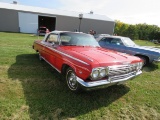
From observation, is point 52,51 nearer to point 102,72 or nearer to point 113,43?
point 102,72

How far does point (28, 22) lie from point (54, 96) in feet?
81.0

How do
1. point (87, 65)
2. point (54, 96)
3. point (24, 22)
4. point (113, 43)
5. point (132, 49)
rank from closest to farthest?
point (87, 65) → point (54, 96) → point (132, 49) → point (113, 43) → point (24, 22)

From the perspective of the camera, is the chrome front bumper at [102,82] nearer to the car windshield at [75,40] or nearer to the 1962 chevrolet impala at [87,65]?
the 1962 chevrolet impala at [87,65]

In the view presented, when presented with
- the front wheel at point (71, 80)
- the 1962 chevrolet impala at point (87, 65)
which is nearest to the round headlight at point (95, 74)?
the 1962 chevrolet impala at point (87, 65)

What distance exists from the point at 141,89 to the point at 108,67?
2029 mm

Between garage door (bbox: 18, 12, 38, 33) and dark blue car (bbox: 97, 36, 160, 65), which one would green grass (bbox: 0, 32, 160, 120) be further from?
garage door (bbox: 18, 12, 38, 33)

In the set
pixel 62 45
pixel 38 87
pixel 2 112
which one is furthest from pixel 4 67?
pixel 2 112

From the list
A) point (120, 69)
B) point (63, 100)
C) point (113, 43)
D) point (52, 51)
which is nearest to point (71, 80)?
point (63, 100)

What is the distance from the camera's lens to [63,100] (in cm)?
336

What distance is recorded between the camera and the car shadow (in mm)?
2936

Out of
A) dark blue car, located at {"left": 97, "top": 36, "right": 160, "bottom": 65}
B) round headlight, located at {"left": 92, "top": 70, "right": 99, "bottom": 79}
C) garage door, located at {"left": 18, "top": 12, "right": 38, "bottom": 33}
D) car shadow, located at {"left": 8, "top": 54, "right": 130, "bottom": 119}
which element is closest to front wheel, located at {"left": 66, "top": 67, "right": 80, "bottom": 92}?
car shadow, located at {"left": 8, "top": 54, "right": 130, "bottom": 119}

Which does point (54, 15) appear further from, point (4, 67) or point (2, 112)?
point (2, 112)

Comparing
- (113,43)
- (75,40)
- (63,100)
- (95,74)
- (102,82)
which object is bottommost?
(63,100)

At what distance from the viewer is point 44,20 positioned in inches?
1296
